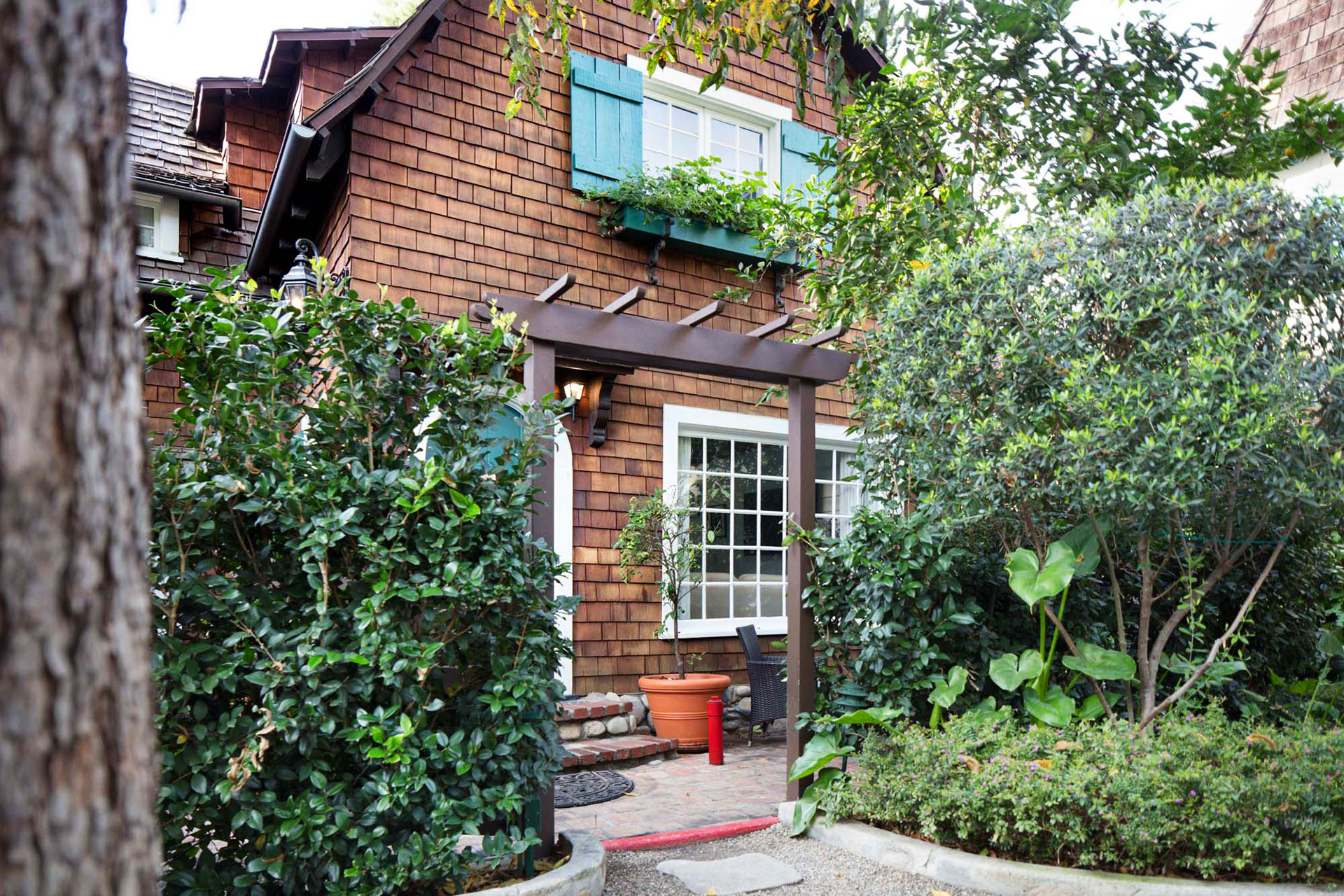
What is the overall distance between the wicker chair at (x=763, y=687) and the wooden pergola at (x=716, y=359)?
5.63ft

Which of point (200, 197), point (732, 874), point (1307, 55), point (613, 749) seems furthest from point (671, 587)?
point (1307, 55)

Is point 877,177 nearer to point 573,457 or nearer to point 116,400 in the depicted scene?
Result: point 573,457

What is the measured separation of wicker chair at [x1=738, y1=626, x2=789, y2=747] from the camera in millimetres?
6824

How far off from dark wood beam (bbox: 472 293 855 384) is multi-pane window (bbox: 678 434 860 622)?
8.08ft

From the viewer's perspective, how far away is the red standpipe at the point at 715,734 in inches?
252

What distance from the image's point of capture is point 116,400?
105 centimetres

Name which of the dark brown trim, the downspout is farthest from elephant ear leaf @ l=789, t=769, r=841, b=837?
the dark brown trim

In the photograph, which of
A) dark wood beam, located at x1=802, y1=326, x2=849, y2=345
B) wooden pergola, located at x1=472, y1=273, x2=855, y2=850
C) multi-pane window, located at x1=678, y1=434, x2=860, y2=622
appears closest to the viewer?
wooden pergola, located at x1=472, y1=273, x2=855, y2=850

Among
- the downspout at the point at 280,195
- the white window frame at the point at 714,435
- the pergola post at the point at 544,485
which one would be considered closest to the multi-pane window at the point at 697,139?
the white window frame at the point at 714,435

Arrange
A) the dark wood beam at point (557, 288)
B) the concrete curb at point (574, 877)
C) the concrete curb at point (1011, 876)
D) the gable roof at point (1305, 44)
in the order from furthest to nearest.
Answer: the gable roof at point (1305, 44), the dark wood beam at point (557, 288), the concrete curb at point (1011, 876), the concrete curb at point (574, 877)

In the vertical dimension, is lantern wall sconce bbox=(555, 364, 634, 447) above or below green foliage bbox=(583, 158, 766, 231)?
below

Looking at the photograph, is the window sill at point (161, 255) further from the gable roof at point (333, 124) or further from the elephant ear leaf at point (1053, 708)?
the elephant ear leaf at point (1053, 708)

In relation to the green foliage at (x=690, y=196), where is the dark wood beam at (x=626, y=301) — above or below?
below

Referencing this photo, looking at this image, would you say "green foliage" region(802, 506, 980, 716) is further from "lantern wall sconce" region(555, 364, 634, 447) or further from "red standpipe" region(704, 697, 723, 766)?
"lantern wall sconce" region(555, 364, 634, 447)
